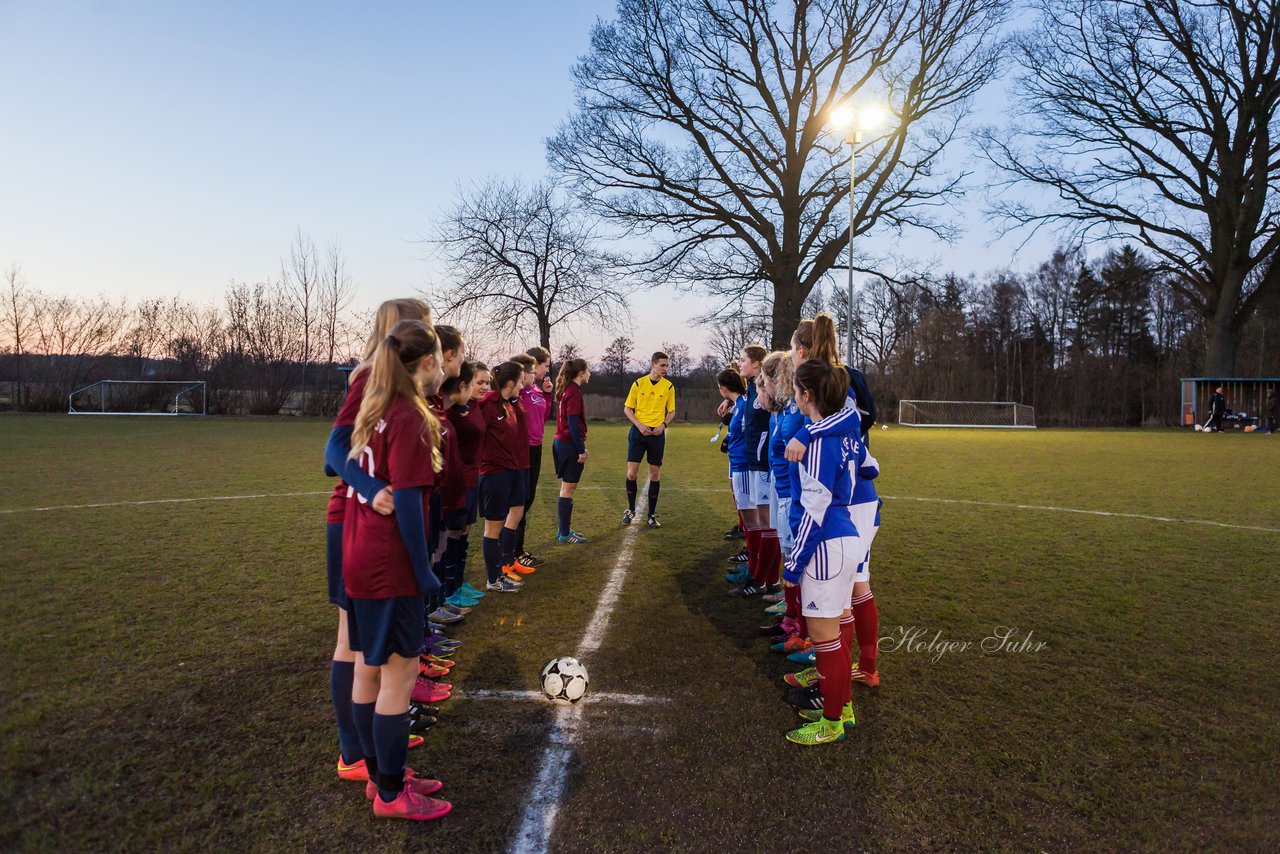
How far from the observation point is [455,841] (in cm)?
255

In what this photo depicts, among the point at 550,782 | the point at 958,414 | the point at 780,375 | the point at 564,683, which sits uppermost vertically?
the point at 780,375

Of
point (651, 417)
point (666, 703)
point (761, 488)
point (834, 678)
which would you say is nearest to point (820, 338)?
point (834, 678)

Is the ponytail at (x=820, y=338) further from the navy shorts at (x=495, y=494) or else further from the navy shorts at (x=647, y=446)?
the navy shorts at (x=647, y=446)

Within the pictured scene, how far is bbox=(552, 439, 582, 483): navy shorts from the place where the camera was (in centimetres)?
731

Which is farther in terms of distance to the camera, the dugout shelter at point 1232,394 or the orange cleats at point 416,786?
the dugout shelter at point 1232,394

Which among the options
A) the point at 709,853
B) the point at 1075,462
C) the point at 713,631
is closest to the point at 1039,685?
the point at 713,631

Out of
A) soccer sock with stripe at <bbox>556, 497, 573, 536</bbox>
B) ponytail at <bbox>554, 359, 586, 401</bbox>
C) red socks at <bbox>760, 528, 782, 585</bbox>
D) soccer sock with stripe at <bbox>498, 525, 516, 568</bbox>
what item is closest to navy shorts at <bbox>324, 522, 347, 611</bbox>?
soccer sock with stripe at <bbox>498, 525, 516, 568</bbox>

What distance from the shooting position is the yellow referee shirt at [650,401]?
8.12 meters

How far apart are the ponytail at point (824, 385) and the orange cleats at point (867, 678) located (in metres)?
1.59

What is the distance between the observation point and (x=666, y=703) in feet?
12.1

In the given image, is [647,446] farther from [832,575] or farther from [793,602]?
[832,575]

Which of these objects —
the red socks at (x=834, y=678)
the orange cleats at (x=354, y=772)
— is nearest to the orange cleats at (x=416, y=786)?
the orange cleats at (x=354, y=772)

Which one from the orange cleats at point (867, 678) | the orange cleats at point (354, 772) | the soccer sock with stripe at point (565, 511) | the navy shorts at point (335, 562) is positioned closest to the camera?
the navy shorts at point (335, 562)

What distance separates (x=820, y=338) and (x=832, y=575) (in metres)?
1.29
